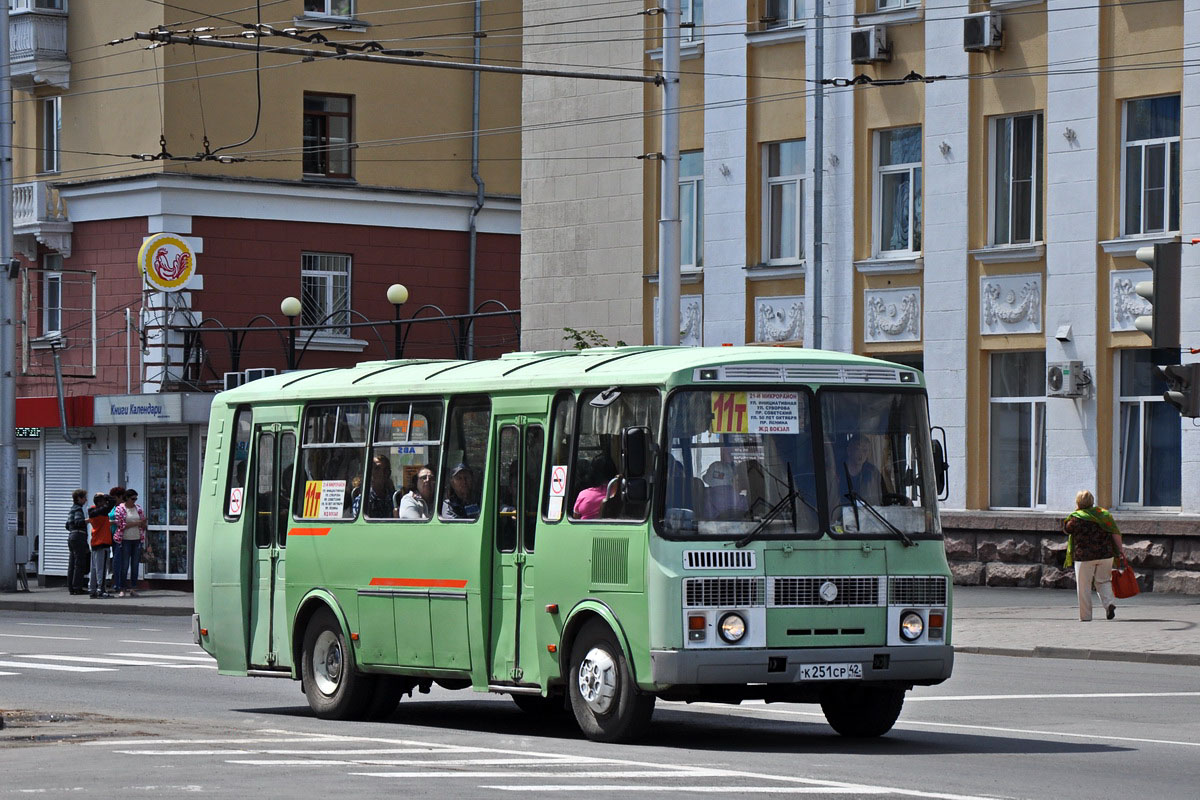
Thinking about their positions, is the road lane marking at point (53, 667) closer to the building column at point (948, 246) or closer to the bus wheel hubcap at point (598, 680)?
the bus wheel hubcap at point (598, 680)

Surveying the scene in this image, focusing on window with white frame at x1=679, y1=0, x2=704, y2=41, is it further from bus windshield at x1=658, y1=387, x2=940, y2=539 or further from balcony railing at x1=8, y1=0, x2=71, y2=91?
bus windshield at x1=658, y1=387, x2=940, y2=539

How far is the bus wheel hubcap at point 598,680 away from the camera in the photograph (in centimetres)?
1412

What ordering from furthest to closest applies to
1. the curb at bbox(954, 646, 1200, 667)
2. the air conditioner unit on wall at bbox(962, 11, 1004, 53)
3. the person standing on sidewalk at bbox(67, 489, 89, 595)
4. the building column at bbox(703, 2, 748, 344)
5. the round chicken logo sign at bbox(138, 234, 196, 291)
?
the round chicken logo sign at bbox(138, 234, 196, 291) → the person standing on sidewalk at bbox(67, 489, 89, 595) → the building column at bbox(703, 2, 748, 344) → the air conditioner unit on wall at bbox(962, 11, 1004, 53) → the curb at bbox(954, 646, 1200, 667)

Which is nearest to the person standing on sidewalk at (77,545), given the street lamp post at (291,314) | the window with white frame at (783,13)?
the street lamp post at (291,314)

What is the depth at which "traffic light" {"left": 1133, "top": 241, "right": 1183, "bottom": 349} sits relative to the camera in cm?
2009

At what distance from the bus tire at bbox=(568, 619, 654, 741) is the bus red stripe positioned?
1443mm

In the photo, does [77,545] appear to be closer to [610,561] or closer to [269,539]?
[269,539]

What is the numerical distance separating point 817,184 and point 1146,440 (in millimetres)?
6450

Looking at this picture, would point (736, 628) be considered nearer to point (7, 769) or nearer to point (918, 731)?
point (918, 731)

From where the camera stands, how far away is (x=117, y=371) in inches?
1694

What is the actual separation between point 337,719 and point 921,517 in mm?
4879

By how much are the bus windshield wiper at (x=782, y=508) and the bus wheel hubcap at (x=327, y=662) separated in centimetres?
421

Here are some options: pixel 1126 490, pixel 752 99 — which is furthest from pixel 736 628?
pixel 752 99

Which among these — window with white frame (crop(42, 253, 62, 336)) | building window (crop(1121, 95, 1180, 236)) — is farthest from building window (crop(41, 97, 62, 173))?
building window (crop(1121, 95, 1180, 236))
